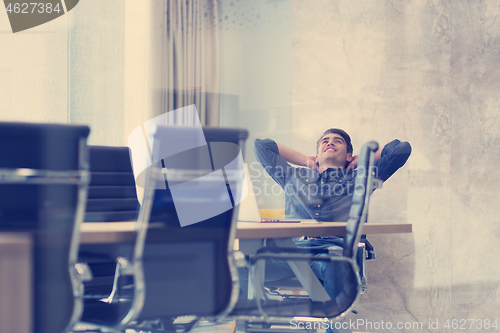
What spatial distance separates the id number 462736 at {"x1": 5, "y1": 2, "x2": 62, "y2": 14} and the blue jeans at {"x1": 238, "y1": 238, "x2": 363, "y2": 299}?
318 cm

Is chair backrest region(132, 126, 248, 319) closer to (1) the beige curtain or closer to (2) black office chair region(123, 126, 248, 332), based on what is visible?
(2) black office chair region(123, 126, 248, 332)

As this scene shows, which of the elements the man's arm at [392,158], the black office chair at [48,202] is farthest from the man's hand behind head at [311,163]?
the black office chair at [48,202]

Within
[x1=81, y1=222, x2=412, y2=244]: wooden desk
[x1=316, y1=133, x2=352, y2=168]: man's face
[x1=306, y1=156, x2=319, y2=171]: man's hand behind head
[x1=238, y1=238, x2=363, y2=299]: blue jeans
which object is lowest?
[x1=238, y1=238, x2=363, y2=299]: blue jeans

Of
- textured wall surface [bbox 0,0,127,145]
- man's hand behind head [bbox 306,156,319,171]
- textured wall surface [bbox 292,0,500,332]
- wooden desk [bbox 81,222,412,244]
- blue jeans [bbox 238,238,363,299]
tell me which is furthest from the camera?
textured wall surface [bbox 0,0,127,145]

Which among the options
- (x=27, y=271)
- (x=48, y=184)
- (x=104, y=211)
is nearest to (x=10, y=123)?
(x=48, y=184)

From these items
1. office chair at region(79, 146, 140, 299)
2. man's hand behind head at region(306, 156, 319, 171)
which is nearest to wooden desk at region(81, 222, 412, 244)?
office chair at region(79, 146, 140, 299)

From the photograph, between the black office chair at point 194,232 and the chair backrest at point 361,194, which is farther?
the chair backrest at point 361,194

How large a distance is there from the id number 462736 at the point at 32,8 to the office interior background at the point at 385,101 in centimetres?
15

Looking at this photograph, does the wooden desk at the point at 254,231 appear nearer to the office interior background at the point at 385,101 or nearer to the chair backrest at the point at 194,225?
the chair backrest at the point at 194,225

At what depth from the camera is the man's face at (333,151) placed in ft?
10.8

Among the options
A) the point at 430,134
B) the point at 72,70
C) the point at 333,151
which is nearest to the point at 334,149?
the point at 333,151

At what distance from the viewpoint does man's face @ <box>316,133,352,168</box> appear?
328 cm

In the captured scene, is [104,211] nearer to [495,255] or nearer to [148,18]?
[148,18]

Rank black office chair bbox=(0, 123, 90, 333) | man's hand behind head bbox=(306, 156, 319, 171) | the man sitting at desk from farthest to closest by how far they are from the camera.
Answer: man's hand behind head bbox=(306, 156, 319, 171) < the man sitting at desk < black office chair bbox=(0, 123, 90, 333)
